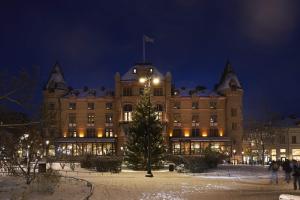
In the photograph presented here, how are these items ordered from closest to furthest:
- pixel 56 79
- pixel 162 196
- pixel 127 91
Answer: pixel 162 196
pixel 127 91
pixel 56 79

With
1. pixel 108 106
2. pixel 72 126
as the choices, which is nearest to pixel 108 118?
pixel 108 106

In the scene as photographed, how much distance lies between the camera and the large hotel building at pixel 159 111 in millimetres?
96250

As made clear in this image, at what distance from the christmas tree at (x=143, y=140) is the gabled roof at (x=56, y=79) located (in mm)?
56647

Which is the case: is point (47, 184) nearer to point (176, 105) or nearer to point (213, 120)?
point (176, 105)

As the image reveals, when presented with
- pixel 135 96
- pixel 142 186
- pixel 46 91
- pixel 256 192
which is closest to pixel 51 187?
pixel 142 186

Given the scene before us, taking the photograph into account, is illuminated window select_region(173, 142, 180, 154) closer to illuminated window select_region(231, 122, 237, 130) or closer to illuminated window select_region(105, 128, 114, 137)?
illuminated window select_region(231, 122, 237, 130)

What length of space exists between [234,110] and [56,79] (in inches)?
1427

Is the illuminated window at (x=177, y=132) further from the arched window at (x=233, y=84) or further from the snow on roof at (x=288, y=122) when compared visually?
the snow on roof at (x=288, y=122)

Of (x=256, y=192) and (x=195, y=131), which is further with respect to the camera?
(x=195, y=131)

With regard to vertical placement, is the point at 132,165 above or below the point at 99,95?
below

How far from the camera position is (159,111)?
3772 inches

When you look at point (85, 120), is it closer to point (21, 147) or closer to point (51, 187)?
point (21, 147)

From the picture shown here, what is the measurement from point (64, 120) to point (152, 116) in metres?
53.1

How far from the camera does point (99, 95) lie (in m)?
102
